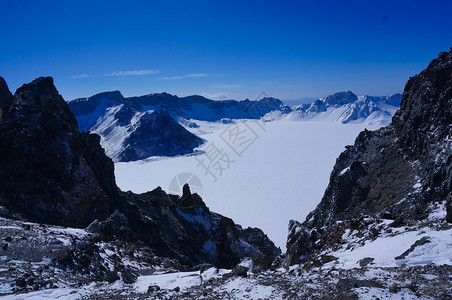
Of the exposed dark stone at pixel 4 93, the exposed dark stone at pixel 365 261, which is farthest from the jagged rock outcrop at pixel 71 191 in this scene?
the exposed dark stone at pixel 365 261

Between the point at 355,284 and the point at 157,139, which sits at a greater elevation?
the point at 157,139

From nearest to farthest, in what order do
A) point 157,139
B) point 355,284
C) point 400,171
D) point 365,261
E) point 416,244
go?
point 355,284
point 416,244
point 365,261
point 400,171
point 157,139

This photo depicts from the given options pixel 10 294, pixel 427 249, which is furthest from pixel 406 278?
pixel 10 294

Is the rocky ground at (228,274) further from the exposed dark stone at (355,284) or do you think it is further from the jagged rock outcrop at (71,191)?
the jagged rock outcrop at (71,191)

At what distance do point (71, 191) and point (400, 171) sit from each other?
2563cm

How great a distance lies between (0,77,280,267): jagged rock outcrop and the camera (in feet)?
60.8

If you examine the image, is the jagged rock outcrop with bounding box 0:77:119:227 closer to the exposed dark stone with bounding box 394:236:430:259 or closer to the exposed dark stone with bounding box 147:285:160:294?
the exposed dark stone with bounding box 147:285:160:294

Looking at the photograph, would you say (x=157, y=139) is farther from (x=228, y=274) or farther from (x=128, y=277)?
(x=228, y=274)

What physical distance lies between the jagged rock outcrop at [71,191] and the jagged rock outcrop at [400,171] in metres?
10.7

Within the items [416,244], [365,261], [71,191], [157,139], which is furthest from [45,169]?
[157,139]

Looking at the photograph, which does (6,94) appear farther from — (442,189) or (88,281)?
(442,189)

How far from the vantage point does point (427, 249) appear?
32.0 feet

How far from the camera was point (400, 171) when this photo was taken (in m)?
22.6

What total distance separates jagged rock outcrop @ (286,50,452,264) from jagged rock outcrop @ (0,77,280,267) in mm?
10697
